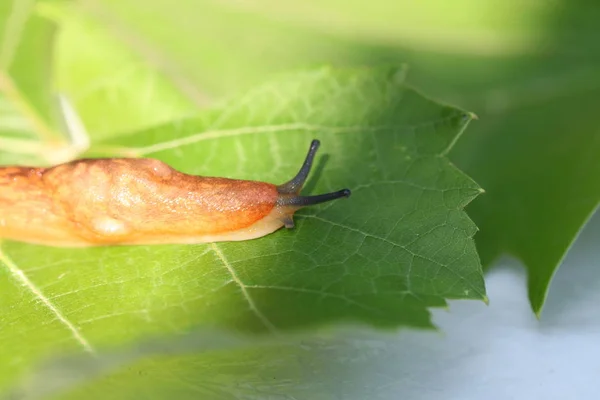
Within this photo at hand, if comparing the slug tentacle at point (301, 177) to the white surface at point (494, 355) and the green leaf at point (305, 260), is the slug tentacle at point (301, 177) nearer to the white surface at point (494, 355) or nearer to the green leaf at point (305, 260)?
the green leaf at point (305, 260)

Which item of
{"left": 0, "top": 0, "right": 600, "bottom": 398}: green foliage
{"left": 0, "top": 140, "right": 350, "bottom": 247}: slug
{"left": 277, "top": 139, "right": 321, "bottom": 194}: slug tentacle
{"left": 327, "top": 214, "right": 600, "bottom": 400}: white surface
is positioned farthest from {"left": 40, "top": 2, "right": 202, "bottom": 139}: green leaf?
{"left": 327, "top": 214, "right": 600, "bottom": 400}: white surface

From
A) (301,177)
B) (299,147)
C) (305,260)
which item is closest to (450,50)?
(299,147)

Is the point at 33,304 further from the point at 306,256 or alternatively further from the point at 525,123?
the point at 525,123

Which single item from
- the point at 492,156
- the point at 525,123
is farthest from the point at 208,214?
the point at 525,123

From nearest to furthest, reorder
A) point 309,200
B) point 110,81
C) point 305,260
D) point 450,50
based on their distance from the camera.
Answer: point 305,260 < point 309,200 < point 110,81 < point 450,50

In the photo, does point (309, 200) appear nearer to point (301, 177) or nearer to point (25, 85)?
point (301, 177)
